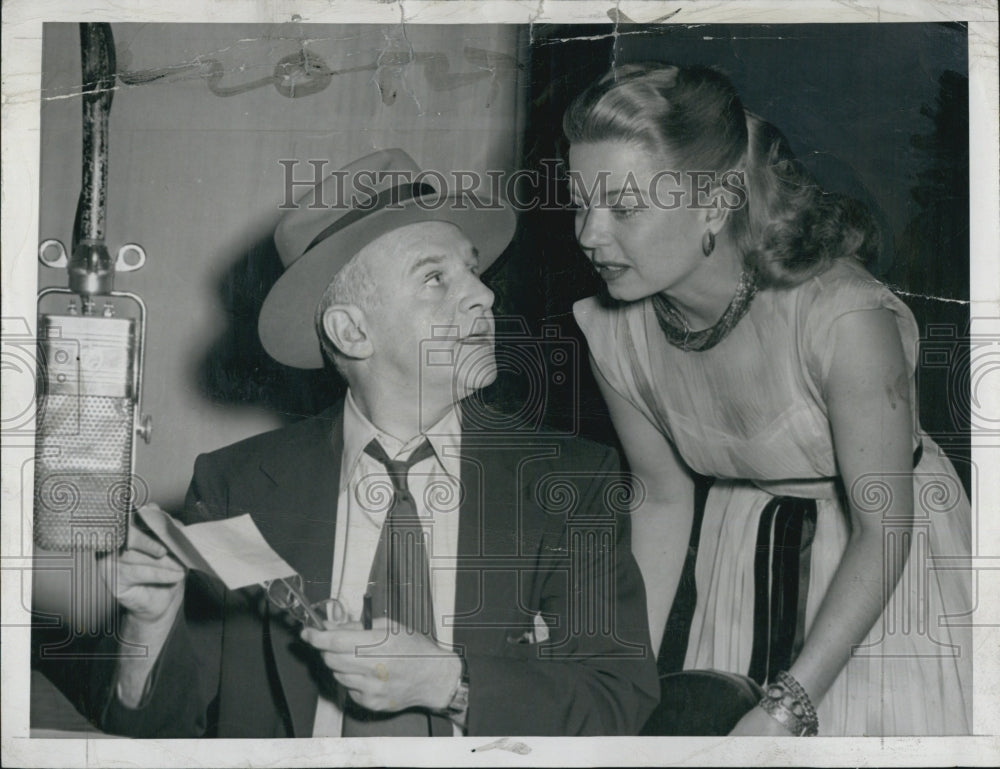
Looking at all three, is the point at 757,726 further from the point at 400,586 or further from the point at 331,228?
the point at 331,228

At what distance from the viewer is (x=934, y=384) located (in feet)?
11.8

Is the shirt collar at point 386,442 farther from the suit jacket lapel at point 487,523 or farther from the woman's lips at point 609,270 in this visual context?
→ the woman's lips at point 609,270

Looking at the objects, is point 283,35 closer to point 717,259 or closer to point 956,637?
point 717,259

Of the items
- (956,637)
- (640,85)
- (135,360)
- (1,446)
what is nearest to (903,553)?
(956,637)

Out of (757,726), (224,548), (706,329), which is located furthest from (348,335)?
(757,726)

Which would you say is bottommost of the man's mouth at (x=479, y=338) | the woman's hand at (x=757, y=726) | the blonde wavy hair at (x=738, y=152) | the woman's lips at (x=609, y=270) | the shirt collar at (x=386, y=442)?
the woman's hand at (x=757, y=726)

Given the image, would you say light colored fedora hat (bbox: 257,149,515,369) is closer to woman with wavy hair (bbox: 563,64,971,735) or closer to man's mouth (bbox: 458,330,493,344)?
man's mouth (bbox: 458,330,493,344)

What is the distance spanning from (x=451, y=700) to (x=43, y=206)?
85.1 inches

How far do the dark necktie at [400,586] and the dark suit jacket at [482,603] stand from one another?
123 mm

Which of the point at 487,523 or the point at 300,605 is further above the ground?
the point at 487,523

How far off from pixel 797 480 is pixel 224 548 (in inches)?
76.0

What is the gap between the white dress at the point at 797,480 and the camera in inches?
138

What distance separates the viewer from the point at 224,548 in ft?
11.4

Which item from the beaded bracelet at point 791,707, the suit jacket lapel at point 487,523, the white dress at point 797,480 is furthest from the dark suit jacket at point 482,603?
the beaded bracelet at point 791,707
